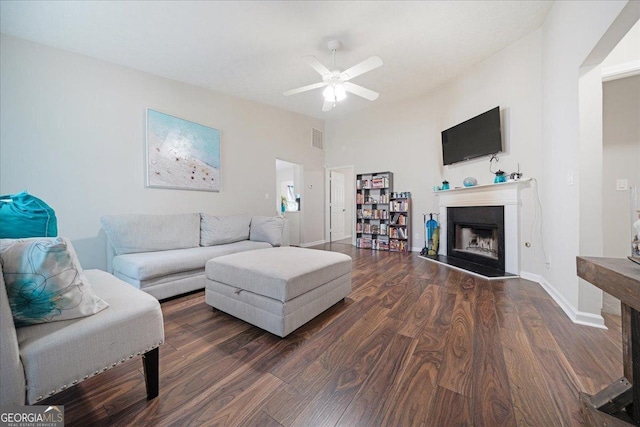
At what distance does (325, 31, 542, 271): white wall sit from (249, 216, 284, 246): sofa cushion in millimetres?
2673

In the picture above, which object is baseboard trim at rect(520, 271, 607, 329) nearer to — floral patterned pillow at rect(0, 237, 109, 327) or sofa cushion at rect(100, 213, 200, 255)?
floral patterned pillow at rect(0, 237, 109, 327)

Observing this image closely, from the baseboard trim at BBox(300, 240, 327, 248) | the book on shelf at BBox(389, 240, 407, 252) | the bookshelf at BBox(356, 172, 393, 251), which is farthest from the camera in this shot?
the baseboard trim at BBox(300, 240, 327, 248)

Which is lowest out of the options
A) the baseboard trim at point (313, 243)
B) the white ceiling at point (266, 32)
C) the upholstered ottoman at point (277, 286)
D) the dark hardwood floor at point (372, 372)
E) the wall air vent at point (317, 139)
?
the dark hardwood floor at point (372, 372)

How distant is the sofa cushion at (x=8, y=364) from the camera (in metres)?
0.68

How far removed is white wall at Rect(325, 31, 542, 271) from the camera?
2.71m

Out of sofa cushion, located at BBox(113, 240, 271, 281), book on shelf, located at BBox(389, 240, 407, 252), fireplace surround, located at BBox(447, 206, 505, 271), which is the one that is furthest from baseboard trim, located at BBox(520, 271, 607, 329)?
sofa cushion, located at BBox(113, 240, 271, 281)

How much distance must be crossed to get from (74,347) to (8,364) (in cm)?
15

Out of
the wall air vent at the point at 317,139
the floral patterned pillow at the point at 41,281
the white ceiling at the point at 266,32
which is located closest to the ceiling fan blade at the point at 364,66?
the white ceiling at the point at 266,32

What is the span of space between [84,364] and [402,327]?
5.56ft

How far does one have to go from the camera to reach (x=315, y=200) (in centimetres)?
543

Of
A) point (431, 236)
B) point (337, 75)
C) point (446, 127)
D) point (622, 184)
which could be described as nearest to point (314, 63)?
point (337, 75)

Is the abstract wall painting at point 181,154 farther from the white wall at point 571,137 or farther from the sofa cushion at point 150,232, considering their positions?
the white wall at point 571,137

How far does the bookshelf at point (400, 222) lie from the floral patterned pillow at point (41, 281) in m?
4.49

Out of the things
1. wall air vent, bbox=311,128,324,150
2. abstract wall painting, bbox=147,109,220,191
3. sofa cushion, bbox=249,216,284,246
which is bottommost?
sofa cushion, bbox=249,216,284,246
